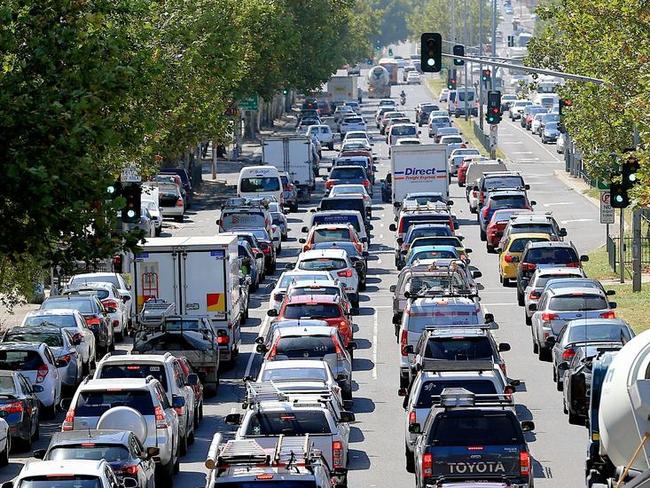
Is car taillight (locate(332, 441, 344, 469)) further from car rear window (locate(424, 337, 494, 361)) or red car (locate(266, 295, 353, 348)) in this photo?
red car (locate(266, 295, 353, 348))

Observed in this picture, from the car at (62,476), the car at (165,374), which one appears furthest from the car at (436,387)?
the car at (62,476)

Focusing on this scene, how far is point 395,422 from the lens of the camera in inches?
1250

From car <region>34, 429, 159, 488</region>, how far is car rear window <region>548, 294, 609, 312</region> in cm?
1571

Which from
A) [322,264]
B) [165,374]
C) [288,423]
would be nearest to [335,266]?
[322,264]

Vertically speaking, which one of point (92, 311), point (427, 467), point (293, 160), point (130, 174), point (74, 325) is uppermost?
point (130, 174)

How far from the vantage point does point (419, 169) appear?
69062mm

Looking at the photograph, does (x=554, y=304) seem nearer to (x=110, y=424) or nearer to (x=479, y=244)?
(x=110, y=424)

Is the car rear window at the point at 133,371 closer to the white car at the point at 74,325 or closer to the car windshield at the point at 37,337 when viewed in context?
the car windshield at the point at 37,337

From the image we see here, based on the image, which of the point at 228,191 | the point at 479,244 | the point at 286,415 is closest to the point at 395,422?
the point at 286,415

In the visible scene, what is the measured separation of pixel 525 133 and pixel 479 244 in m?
61.7

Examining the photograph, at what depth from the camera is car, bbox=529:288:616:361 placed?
37750mm

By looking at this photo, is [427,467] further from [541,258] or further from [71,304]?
[541,258]

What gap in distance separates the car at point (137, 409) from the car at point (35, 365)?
6186 millimetres

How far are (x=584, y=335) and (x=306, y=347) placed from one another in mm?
5024
